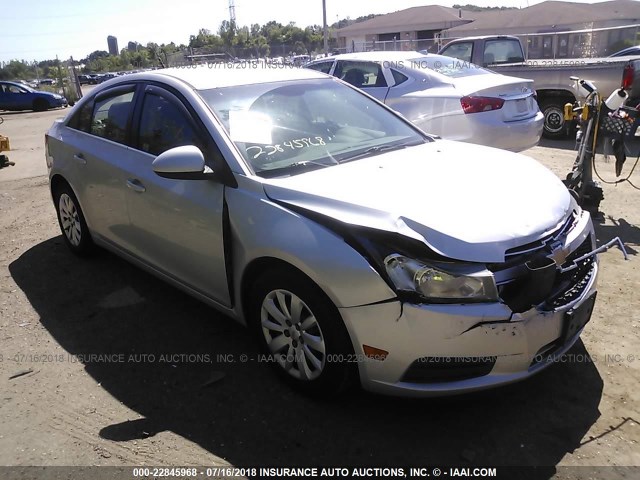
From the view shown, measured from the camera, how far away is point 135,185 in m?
3.76

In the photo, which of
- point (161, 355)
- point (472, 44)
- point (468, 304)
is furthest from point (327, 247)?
point (472, 44)

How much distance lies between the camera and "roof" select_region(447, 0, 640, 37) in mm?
34475

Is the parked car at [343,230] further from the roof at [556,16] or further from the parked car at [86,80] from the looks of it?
the parked car at [86,80]

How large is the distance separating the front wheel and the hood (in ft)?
26.4

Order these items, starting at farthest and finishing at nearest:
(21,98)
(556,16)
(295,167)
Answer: (556,16)
(21,98)
(295,167)

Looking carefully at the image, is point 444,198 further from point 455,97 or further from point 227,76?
point 455,97

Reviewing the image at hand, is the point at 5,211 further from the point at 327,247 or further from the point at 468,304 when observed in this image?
the point at 468,304

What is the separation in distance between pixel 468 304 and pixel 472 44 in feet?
35.9

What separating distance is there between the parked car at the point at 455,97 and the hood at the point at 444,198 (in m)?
3.27

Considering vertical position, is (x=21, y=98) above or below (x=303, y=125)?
above

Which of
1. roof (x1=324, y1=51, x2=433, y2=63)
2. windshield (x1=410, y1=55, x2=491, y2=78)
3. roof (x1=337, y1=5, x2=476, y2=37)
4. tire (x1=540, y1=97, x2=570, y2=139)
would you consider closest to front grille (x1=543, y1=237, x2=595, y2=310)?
windshield (x1=410, y1=55, x2=491, y2=78)

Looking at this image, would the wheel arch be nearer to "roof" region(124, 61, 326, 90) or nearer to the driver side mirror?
the driver side mirror

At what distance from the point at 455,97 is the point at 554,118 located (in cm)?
500

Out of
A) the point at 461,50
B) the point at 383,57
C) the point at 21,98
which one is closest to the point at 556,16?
the point at 461,50
